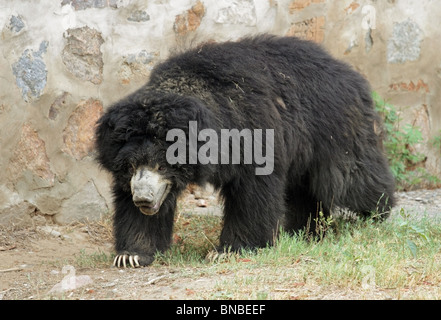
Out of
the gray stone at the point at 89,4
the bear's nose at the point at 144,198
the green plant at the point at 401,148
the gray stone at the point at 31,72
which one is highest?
the gray stone at the point at 89,4

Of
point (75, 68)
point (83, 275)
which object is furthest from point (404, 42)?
point (83, 275)

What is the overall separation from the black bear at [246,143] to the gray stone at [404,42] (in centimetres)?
190

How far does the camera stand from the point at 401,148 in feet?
24.3

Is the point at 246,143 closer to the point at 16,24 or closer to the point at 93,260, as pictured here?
the point at 93,260

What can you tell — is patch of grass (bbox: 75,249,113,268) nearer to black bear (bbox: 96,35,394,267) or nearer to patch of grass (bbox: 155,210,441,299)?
black bear (bbox: 96,35,394,267)

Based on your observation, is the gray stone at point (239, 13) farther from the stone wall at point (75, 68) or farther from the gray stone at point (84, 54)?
the gray stone at point (84, 54)

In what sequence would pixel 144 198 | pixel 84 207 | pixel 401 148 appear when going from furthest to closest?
pixel 401 148
pixel 84 207
pixel 144 198

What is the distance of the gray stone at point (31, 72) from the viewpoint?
230 inches

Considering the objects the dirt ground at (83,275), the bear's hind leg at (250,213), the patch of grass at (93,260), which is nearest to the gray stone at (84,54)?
the dirt ground at (83,275)

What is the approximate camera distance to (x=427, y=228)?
5371 mm

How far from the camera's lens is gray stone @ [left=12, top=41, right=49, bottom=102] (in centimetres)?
585

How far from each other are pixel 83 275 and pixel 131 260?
48 cm

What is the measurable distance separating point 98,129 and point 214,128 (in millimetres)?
788

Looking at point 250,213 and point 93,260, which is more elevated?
point 250,213
